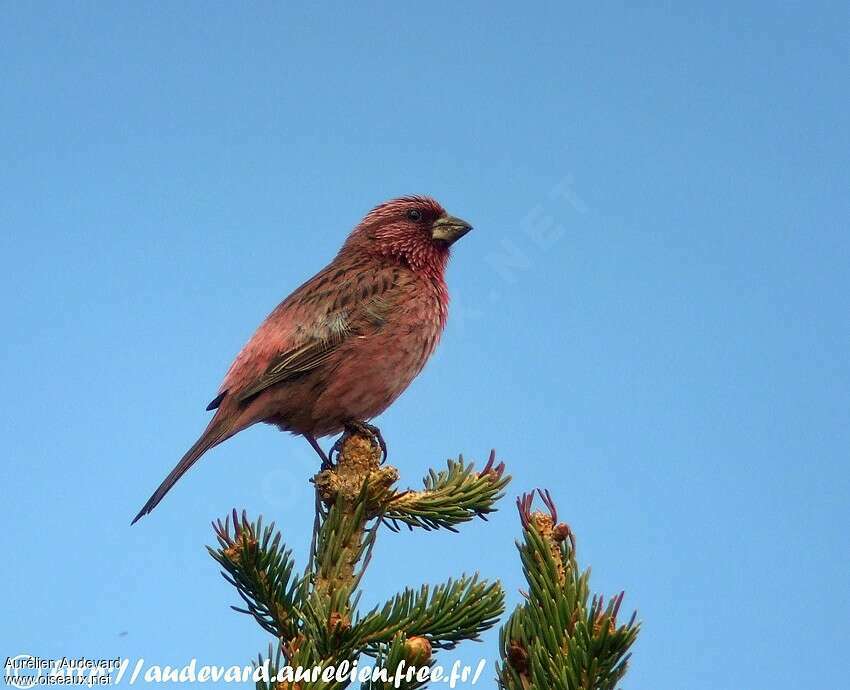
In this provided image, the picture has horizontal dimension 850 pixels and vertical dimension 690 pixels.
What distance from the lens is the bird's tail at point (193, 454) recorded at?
200 inches

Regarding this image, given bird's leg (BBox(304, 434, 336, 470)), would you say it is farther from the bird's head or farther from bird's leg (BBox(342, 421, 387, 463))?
the bird's head

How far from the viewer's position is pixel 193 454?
5.64m

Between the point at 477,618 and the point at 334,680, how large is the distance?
0.54m

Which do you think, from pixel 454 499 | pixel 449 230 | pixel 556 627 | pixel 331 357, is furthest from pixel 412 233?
pixel 556 627

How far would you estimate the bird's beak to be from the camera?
Answer: 745 cm

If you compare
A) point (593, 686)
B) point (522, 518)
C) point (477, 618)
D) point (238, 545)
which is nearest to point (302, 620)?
point (238, 545)

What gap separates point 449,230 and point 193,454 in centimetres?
282

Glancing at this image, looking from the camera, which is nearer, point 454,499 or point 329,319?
point 454,499

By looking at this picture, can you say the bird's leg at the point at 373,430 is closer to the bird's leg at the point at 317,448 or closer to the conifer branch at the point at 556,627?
the bird's leg at the point at 317,448

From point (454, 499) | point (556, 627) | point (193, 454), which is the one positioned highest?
point (193, 454)

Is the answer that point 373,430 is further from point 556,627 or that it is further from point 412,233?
point 556,627

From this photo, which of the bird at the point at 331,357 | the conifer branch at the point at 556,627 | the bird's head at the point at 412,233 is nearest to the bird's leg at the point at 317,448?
the bird at the point at 331,357

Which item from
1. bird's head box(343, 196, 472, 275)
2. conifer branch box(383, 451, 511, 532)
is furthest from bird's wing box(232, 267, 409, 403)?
conifer branch box(383, 451, 511, 532)

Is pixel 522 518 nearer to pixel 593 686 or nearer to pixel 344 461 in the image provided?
pixel 593 686
